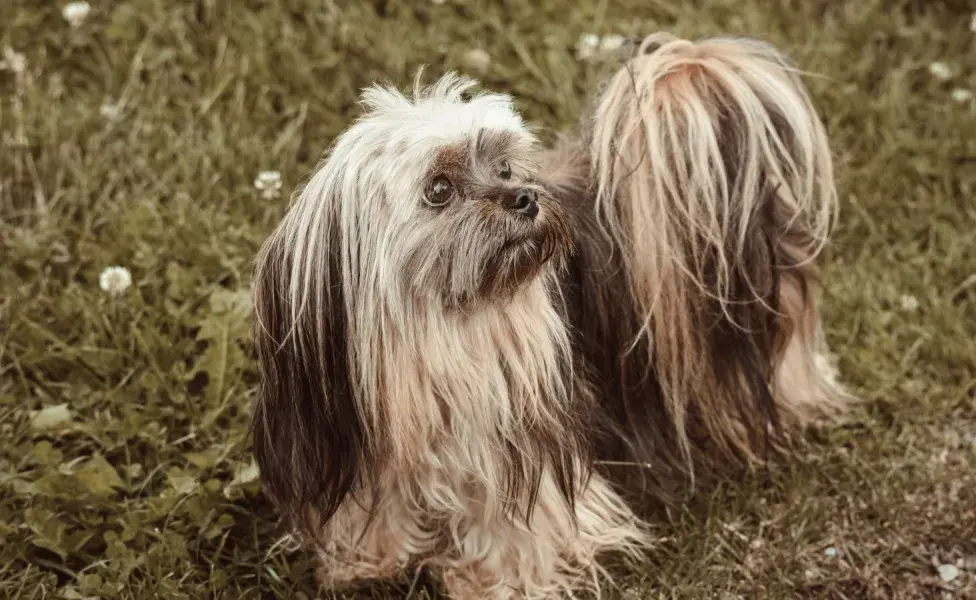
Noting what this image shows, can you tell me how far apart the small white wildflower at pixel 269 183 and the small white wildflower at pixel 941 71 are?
2495 millimetres

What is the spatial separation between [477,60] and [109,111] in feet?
4.29

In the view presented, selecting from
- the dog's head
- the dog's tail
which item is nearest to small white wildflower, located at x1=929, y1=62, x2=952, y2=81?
the dog's tail

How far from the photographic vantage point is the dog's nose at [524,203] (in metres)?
2.36

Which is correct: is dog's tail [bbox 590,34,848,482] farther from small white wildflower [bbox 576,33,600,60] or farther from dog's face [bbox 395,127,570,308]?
small white wildflower [bbox 576,33,600,60]

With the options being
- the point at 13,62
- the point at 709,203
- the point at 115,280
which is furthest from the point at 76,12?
the point at 709,203

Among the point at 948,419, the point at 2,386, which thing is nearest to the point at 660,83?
the point at 948,419

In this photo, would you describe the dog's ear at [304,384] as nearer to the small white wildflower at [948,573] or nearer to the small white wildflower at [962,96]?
the small white wildflower at [948,573]

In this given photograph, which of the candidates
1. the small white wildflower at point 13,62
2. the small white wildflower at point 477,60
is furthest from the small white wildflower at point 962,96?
the small white wildflower at point 13,62

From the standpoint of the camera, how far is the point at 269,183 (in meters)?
3.88

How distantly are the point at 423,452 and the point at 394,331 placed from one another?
0.33 m

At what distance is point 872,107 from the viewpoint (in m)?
4.45

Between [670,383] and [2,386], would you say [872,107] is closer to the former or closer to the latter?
[670,383]

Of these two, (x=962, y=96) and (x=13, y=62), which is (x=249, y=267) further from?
(x=962, y=96)

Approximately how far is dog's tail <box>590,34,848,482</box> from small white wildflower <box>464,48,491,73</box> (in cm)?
143
